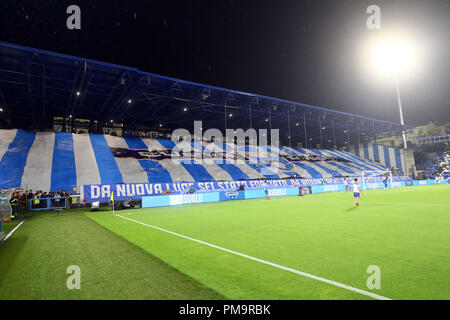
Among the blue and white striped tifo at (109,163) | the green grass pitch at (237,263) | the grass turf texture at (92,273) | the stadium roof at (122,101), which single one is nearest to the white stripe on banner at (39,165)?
the blue and white striped tifo at (109,163)

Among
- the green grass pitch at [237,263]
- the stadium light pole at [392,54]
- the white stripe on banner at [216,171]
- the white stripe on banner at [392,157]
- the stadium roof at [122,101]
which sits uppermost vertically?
the stadium light pole at [392,54]

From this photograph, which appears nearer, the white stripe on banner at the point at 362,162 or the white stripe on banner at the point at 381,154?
the white stripe on banner at the point at 362,162

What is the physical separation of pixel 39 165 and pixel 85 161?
13.6 feet

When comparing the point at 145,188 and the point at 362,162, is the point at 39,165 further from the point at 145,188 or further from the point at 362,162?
the point at 362,162

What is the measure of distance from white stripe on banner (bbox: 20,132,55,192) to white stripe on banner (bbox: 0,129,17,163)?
7.02 feet

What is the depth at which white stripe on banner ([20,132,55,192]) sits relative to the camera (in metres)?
21.6

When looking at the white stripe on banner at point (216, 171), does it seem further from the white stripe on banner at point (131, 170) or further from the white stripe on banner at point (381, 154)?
the white stripe on banner at point (381, 154)

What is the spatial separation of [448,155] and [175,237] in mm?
71717

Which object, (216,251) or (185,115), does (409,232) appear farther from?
(185,115)

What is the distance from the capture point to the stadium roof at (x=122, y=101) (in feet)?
73.5

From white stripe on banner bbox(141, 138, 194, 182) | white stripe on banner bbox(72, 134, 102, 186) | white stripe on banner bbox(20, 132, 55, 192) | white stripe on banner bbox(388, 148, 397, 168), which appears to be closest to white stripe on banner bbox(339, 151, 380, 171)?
white stripe on banner bbox(388, 148, 397, 168)

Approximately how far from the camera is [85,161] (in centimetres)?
2623

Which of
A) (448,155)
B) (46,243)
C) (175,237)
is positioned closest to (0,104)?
(46,243)

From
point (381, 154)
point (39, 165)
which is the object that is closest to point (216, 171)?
point (39, 165)
